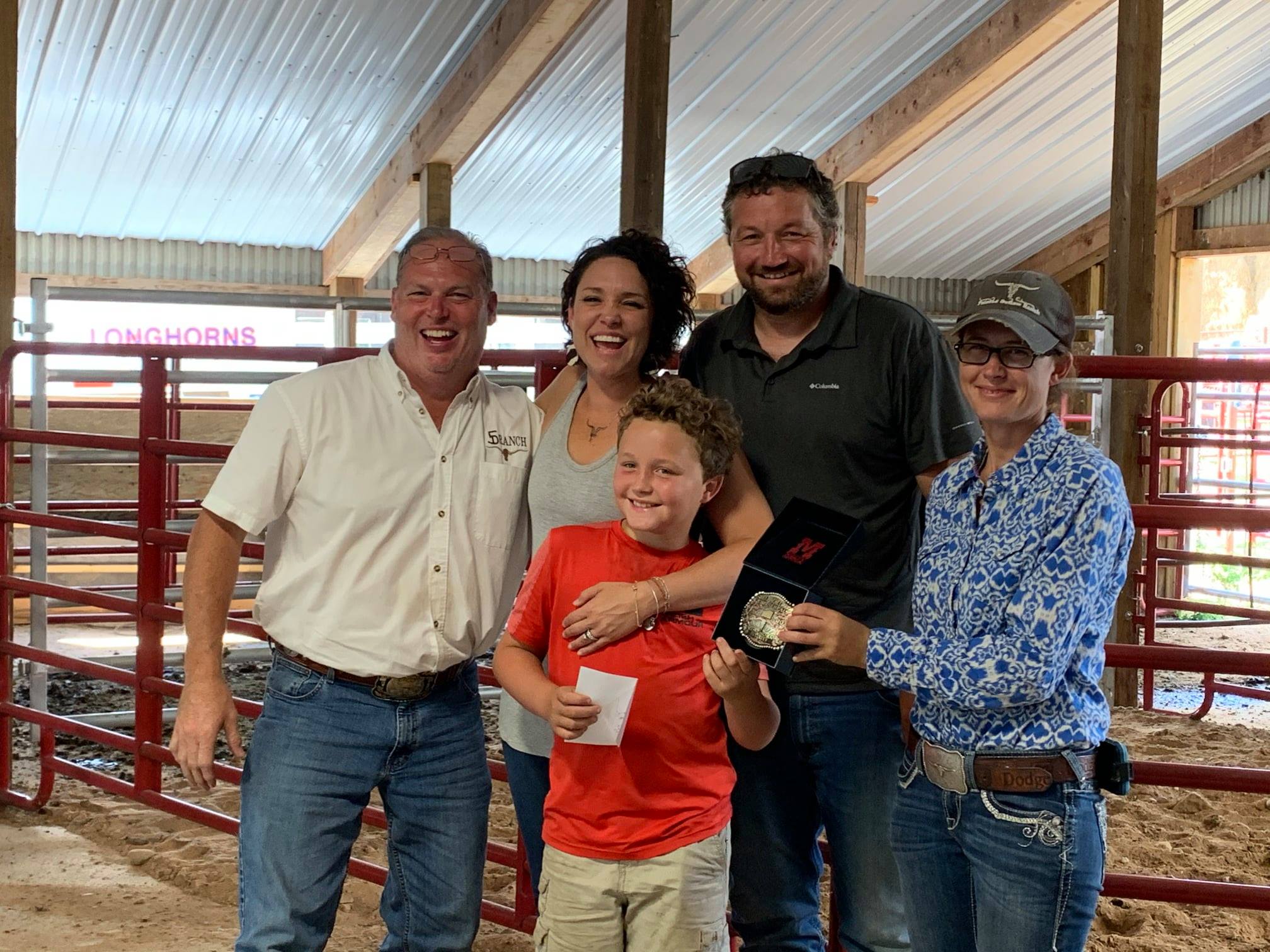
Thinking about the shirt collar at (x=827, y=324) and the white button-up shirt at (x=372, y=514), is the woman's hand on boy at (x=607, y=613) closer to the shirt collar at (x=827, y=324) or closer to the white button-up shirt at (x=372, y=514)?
the white button-up shirt at (x=372, y=514)

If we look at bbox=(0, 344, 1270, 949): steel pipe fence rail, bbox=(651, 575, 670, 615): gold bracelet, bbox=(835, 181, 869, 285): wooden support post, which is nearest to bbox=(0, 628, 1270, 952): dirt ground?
bbox=(0, 344, 1270, 949): steel pipe fence rail

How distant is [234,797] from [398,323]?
2.73m

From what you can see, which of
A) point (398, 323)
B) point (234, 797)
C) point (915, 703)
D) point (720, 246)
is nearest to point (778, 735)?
point (915, 703)

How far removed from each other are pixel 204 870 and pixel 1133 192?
15.7 feet

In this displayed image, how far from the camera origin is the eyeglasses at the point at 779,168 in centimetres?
214

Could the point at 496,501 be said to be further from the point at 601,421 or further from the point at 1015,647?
the point at 1015,647

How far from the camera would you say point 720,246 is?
11008mm

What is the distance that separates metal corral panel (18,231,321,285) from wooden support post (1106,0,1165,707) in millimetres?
6808

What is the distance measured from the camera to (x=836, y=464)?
213 cm

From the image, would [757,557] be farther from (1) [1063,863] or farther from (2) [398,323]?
(2) [398,323]

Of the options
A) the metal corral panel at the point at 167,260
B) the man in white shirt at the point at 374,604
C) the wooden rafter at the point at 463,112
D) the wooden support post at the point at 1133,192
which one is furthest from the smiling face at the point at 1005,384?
the metal corral panel at the point at 167,260

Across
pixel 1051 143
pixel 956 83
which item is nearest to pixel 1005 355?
pixel 956 83

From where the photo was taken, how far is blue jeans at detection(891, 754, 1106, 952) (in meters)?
1.66

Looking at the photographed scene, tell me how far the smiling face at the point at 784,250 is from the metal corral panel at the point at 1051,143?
294 inches
